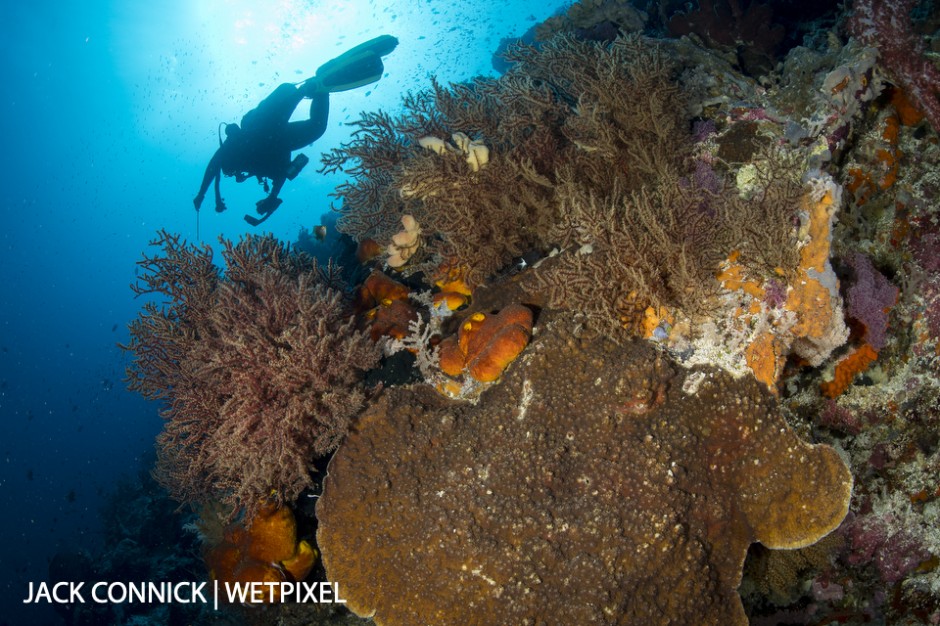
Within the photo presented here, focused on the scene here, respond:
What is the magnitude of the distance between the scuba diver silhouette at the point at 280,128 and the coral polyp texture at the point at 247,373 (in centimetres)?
752

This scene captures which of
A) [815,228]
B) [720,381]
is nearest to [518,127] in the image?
[815,228]

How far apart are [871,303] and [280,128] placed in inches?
488

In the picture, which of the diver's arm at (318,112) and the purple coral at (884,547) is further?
the diver's arm at (318,112)

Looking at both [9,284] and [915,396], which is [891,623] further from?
[9,284]

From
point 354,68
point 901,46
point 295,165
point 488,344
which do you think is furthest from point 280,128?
point 901,46

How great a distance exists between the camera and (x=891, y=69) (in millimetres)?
4379

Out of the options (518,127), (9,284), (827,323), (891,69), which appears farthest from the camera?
(9,284)

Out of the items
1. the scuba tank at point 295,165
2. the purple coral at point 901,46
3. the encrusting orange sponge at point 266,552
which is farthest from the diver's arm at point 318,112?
the purple coral at point 901,46

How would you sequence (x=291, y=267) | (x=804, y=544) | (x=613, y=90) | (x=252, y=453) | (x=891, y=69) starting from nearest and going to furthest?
(x=804, y=544) < (x=252, y=453) < (x=891, y=69) < (x=613, y=90) < (x=291, y=267)

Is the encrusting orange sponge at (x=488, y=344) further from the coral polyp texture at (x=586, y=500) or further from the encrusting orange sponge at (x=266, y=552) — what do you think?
the encrusting orange sponge at (x=266, y=552)

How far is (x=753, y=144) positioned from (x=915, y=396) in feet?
8.41

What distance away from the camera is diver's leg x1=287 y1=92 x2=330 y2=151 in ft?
39.5

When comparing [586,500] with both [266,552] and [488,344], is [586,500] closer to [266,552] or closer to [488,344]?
[488,344]

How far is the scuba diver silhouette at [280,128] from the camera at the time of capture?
39.1 feet
